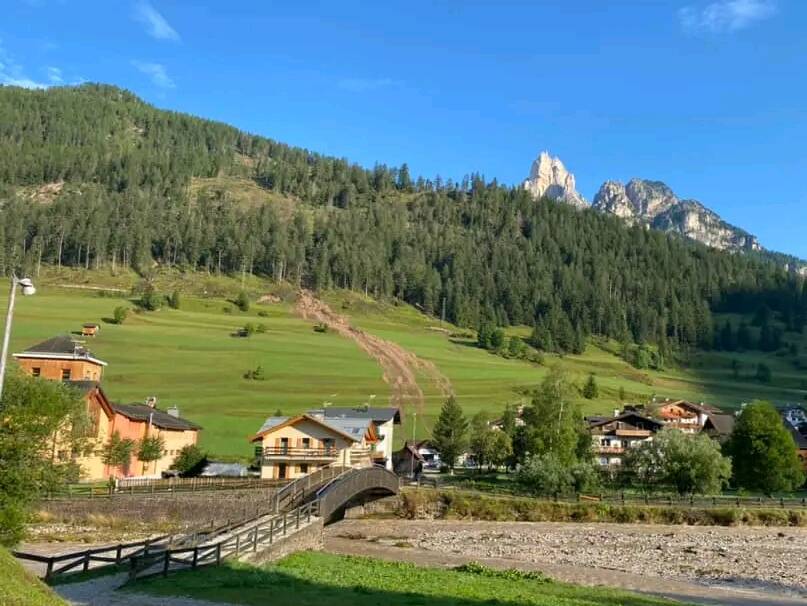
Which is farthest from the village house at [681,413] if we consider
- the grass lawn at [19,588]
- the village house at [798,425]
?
the grass lawn at [19,588]

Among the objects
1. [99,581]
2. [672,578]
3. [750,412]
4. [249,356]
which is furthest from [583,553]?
[249,356]

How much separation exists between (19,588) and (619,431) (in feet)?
327

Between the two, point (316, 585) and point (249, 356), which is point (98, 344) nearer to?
point (249, 356)

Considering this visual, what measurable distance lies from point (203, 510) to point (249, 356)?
76.4m

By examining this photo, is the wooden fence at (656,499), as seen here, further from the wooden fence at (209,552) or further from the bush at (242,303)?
the bush at (242,303)

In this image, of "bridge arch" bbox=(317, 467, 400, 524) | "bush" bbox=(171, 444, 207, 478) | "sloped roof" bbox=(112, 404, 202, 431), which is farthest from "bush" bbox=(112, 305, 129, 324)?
"bridge arch" bbox=(317, 467, 400, 524)

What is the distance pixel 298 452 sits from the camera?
64.9 metres

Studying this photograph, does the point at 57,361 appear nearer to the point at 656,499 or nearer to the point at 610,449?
the point at 656,499

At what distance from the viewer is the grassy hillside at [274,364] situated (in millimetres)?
101500

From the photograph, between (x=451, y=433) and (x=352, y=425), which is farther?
(x=451, y=433)

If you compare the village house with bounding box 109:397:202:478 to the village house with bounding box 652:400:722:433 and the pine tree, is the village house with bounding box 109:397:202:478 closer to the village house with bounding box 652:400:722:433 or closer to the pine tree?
the pine tree

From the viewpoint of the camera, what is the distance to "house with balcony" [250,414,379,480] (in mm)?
64438

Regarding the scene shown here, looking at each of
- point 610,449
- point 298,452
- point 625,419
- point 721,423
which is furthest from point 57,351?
point 721,423

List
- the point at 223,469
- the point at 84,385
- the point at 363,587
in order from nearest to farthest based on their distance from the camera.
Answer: the point at 363,587, the point at 84,385, the point at 223,469
